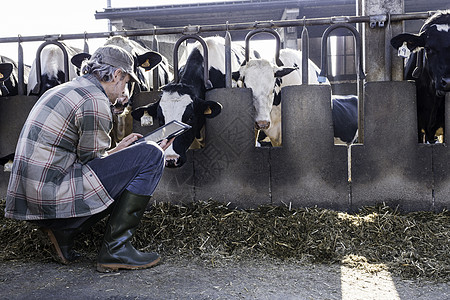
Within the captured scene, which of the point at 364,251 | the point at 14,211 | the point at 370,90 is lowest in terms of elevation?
the point at 364,251

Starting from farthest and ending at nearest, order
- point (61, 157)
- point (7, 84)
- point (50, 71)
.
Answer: point (7, 84)
point (50, 71)
point (61, 157)

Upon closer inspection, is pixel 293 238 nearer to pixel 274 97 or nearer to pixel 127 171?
pixel 127 171

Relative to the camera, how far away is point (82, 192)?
111 inches

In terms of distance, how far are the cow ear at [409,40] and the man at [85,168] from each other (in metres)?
2.59

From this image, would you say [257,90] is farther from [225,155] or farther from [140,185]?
[140,185]

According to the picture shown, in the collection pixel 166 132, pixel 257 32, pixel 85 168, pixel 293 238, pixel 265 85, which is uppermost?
pixel 257 32

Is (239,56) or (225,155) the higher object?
(239,56)

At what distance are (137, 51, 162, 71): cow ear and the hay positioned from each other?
1.62 metres

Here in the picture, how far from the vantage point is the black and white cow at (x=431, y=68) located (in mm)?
4164

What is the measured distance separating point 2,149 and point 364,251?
367 centimetres

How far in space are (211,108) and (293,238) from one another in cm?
144

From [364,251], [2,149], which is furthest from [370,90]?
[2,149]

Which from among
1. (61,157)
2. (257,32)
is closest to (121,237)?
(61,157)

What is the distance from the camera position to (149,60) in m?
4.78
